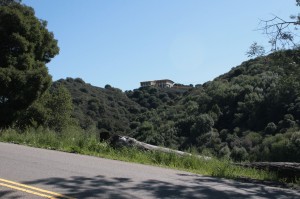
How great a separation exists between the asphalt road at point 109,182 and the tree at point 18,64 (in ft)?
53.4

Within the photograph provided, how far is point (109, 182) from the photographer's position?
7.65m

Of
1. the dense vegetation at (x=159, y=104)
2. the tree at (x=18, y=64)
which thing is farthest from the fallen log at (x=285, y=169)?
the tree at (x=18, y=64)

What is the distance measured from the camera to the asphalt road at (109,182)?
6.70 m

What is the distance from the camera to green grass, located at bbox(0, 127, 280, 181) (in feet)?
35.8

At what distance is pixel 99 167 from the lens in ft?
31.8

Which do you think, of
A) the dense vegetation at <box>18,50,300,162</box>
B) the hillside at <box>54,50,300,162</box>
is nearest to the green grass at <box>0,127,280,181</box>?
the dense vegetation at <box>18,50,300,162</box>

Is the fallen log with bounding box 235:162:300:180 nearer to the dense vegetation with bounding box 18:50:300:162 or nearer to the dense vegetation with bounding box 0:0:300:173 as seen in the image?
the dense vegetation with bounding box 0:0:300:173

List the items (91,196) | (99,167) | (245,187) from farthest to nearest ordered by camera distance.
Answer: (99,167) → (245,187) → (91,196)

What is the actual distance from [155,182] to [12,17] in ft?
70.5

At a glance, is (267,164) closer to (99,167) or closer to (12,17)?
(99,167)

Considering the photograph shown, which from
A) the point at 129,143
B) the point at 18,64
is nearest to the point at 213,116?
the point at 18,64

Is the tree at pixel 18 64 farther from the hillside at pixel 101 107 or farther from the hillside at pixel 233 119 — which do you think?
the hillside at pixel 101 107

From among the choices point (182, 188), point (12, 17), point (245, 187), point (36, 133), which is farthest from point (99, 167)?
point (12, 17)

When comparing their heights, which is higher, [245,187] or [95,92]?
[95,92]
